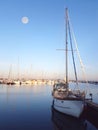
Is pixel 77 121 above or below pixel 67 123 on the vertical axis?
above

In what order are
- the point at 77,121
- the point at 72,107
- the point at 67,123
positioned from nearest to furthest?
1. the point at 67,123
2. the point at 77,121
3. the point at 72,107

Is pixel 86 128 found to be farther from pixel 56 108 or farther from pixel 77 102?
pixel 56 108

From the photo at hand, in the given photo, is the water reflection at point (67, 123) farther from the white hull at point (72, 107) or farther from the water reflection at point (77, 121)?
the white hull at point (72, 107)

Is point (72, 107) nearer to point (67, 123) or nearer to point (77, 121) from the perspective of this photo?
point (77, 121)

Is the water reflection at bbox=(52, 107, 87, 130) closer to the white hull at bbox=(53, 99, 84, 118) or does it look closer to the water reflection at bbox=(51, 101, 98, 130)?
the water reflection at bbox=(51, 101, 98, 130)

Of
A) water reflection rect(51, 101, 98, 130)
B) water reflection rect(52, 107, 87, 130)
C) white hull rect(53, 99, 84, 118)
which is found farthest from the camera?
white hull rect(53, 99, 84, 118)

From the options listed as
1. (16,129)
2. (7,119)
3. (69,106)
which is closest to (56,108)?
(69,106)

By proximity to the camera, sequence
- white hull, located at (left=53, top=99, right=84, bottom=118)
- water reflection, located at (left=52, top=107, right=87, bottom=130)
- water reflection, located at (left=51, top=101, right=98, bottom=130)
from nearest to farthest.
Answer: water reflection, located at (left=52, top=107, right=87, bottom=130), water reflection, located at (left=51, top=101, right=98, bottom=130), white hull, located at (left=53, top=99, right=84, bottom=118)

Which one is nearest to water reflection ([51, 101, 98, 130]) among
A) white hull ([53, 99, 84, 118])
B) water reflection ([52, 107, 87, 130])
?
water reflection ([52, 107, 87, 130])

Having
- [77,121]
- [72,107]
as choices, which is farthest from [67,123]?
[72,107]

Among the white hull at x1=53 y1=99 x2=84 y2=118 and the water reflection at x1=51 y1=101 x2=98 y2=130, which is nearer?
the water reflection at x1=51 y1=101 x2=98 y2=130

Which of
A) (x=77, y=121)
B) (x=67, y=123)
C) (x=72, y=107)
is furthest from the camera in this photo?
(x=72, y=107)

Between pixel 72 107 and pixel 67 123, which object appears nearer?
pixel 67 123

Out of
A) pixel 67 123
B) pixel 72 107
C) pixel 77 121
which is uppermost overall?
pixel 72 107
